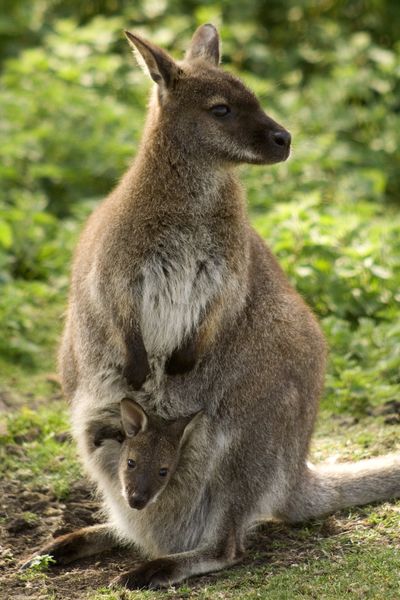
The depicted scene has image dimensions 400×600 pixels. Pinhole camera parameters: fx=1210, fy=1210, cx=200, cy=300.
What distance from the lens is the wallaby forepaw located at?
4.97m

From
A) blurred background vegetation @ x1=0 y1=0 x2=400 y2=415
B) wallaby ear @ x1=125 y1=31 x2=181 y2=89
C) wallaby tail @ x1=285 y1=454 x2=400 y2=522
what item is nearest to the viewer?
wallaby ear @ x1=125 y1=31 x2=181 y2=89

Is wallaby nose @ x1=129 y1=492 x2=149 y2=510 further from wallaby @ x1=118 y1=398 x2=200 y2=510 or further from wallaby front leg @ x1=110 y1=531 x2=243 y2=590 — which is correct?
wallaby front leg @ x1=110 y1=531 x2=243 y2=590

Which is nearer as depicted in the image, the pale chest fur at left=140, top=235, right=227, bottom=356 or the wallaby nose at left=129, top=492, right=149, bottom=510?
the wallaby nose at left=129, top=492, right=149, bottom=510

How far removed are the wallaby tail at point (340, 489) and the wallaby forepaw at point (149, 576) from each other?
725mm

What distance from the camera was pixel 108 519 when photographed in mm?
5688

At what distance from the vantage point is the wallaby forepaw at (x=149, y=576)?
4973mm

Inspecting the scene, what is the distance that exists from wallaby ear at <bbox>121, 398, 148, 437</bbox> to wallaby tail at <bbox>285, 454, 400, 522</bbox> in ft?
2.64

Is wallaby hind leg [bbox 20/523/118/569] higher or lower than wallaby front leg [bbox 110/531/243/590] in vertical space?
lower

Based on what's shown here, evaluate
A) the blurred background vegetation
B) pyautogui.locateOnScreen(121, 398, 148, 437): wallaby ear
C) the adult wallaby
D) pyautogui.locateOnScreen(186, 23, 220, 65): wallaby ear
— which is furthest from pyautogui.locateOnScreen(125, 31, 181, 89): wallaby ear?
the blurred background vegetation

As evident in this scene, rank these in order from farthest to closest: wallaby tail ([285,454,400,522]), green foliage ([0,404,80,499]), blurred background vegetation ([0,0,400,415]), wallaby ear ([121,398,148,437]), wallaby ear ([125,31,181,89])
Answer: blurred background vegetation ([0,0,400,415])
green foliage ([0,404,80,499])
wallaby tail ([285,454,400,522])
wallaby ear ([125,31,181,89])
wallaby ear ([121,398,148,437])

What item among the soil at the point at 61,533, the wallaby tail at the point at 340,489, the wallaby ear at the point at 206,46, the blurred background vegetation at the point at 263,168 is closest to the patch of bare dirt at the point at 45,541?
the soil at the point at 61,533

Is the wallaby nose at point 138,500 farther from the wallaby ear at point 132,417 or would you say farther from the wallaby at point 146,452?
the wallaby ear at point 132,417

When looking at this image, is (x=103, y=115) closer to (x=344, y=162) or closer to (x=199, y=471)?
(x=344, y=162)

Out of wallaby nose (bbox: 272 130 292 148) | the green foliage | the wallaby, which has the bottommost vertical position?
the green foliage
